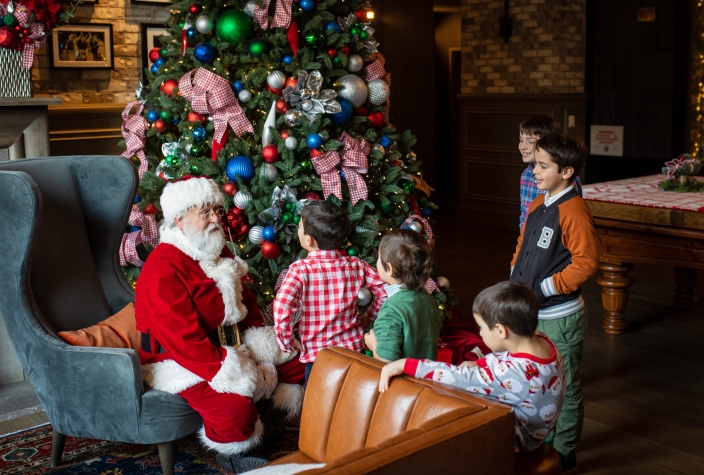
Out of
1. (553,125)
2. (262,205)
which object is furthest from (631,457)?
(262,205)

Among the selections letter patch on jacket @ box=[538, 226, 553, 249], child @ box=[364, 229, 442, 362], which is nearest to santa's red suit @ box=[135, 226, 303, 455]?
child @ box=[364, 229, 442, 362]

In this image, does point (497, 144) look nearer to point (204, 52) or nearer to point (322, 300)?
point (204, 52)

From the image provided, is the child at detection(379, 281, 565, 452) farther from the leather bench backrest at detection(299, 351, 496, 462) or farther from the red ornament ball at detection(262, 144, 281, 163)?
the red ornament ball at detection(262, 144, 281, 163)

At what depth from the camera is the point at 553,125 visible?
3504 mm

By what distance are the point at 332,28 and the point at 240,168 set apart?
0.89 meters

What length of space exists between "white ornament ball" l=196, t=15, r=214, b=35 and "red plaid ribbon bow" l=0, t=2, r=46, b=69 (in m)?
0.81

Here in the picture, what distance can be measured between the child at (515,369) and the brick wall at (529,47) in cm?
661

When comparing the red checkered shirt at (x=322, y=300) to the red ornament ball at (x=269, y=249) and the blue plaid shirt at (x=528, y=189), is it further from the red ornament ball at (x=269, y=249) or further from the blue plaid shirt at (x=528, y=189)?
the blue plaid shirt at (x=528, y=189)

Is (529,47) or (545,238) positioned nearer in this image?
(545,238)

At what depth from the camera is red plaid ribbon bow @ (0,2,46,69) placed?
383 cm

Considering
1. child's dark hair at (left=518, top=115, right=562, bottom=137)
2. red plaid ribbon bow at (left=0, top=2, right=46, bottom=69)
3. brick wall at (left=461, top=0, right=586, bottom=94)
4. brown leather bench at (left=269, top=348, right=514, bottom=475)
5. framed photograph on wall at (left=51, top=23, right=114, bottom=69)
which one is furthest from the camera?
brick wall at (left=461, top=0, right=586, bottom=94)

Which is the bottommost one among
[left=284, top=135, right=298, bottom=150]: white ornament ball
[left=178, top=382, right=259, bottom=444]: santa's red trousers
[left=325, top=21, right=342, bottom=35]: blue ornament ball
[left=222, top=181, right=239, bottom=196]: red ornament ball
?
[left=178, top=382, right=259, bottom=444]: santa's red trousers

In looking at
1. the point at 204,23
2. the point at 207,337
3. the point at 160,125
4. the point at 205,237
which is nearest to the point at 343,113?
the point at 204,23

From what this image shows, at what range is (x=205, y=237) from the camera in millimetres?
3061
